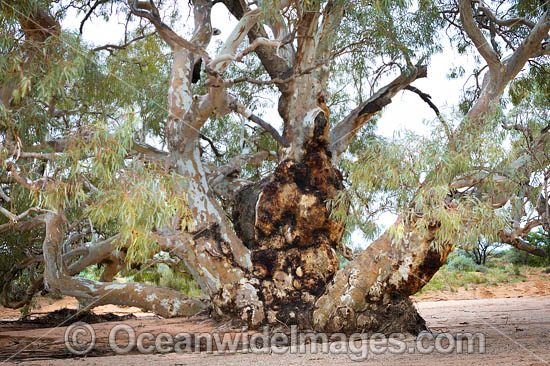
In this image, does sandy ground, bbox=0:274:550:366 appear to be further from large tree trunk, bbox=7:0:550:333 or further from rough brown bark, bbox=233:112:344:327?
rough brown bark, bbox=233:112:344:327

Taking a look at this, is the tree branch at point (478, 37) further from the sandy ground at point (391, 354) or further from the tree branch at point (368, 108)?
the sandy ground at point (391, 354)

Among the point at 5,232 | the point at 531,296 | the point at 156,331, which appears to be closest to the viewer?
the point at 156,331

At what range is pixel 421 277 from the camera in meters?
5.06

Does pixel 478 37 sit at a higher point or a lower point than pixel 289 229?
higher

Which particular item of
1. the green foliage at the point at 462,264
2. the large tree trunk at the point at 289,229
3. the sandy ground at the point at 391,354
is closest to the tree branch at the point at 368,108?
the large tree trunk at the point at 289,229

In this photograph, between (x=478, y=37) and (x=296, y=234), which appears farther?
(x=478, y=37)

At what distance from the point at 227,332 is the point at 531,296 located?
7.43 m

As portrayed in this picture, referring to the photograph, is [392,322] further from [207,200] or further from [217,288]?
[207,200]

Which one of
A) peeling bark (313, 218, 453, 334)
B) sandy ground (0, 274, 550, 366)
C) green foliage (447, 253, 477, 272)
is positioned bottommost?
sandy ground (0, 274, 550, 366)

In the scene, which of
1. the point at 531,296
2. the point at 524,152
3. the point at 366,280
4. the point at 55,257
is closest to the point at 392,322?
the point at 366,280

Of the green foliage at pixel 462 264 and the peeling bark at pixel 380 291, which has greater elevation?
the green foliage at pixel 462 264

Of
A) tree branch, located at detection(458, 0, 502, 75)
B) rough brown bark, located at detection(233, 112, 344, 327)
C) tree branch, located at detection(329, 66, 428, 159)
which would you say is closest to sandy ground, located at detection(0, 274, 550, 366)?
rough brown bark, located at detection(233, 112, 344, 327)

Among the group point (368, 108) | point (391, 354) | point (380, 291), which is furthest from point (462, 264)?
point (391, 354)

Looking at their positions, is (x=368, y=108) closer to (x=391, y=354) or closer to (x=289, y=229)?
(x=289, y=229)
